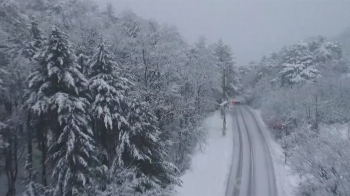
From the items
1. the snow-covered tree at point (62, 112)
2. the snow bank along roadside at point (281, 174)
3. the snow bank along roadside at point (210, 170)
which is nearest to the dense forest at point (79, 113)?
the snow-covered tree at point (62, 112)

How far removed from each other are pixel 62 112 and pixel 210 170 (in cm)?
1601

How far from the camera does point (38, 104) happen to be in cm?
1427

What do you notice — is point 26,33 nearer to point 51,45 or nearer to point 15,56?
point 15,56

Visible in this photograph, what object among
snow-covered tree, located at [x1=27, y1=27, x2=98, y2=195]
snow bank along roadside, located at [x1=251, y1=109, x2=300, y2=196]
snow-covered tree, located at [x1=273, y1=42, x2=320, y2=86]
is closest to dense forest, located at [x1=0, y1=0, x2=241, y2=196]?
snow-covered tree, located at [x1=27, y1=27, x2=98, y2=195]

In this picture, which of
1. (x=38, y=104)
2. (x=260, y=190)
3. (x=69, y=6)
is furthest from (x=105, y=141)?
(x=69, y=6)

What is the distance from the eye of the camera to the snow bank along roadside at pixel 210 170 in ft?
70.7

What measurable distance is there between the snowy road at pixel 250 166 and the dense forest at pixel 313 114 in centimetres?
230

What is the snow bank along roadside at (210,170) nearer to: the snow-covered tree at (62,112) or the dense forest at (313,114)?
the dense forest at (313,114)

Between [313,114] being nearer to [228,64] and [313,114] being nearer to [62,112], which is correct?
[228,64]

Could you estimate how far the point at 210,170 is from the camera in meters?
25.4

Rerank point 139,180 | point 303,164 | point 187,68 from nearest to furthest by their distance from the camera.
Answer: point 139,180
point 303,164
point 187,68

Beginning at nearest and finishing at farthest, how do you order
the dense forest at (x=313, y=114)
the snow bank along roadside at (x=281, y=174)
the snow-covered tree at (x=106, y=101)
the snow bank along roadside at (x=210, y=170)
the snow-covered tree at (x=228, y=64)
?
the dense forest at (x=313, y=114)
the snow-covered tree at (x=106, y=101)
the snow bank along roadside at (x=210, y=170)
the snow bank along roadside at (x=281, y=174)
the snow-covered tree at (x=228, y=64)

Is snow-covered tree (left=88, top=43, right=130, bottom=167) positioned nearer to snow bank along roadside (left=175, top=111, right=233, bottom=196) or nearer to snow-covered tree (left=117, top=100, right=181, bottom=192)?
snow-covered tree (left=117, top=100, right=181, bottom=192)

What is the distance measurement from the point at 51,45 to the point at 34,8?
1263 inches
